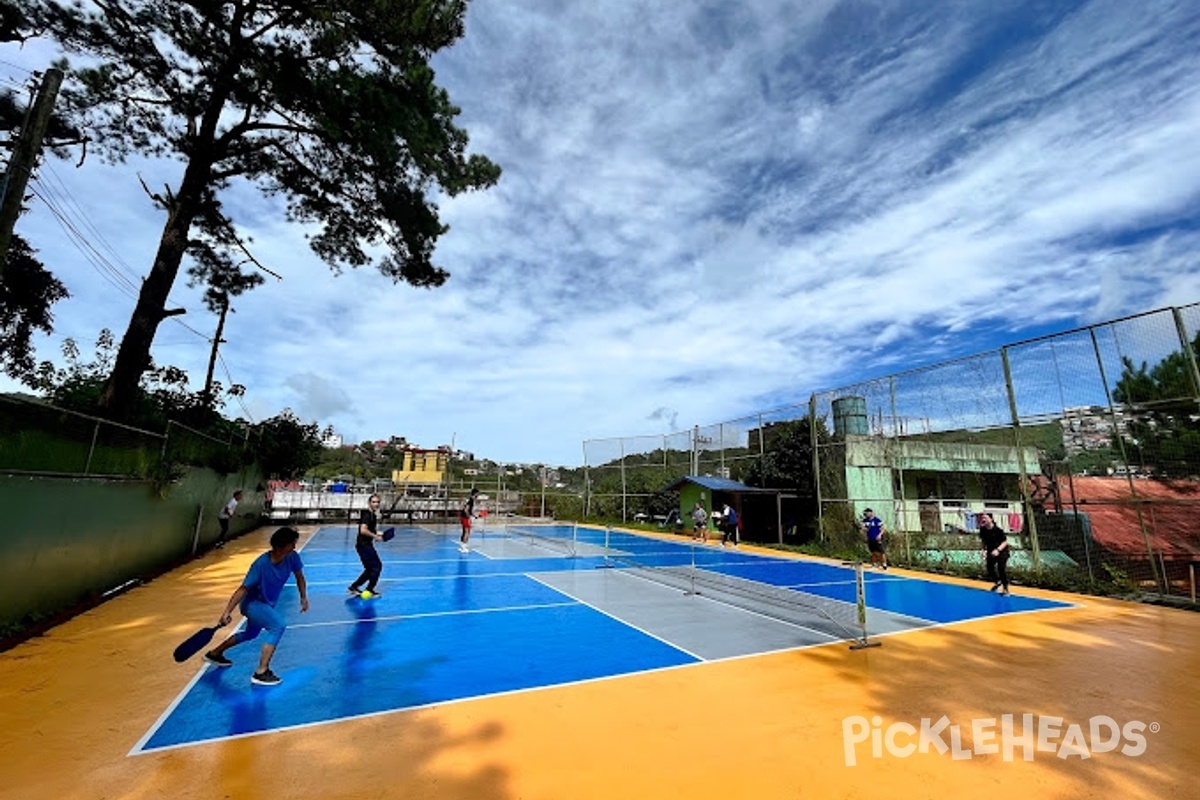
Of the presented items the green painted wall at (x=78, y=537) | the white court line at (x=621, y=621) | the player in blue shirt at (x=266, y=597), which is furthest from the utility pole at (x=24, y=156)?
the white court line at (x=621, y=621)

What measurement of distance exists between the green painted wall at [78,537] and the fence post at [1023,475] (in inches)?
752

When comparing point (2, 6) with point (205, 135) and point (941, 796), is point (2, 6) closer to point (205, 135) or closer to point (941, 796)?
point (205, 135)

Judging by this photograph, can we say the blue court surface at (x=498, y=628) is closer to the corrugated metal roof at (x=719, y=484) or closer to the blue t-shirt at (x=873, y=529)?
the blue t-shirt at (x=873, y=529)

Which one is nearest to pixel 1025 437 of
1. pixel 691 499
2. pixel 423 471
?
pixel 691 499

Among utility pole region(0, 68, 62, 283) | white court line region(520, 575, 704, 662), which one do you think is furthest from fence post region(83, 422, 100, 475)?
white court line region(520, 575, 704, 662)

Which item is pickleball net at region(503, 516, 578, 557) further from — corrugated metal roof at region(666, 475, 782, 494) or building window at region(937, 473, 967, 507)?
building window at region(937, 473, 967, 507)

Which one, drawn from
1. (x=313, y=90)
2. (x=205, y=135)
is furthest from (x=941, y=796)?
(x=205, y=135)

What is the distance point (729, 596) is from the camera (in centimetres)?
1065

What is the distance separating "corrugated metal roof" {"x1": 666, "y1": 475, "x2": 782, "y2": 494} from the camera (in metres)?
23.3

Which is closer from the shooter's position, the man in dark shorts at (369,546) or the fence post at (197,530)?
the man in dark shorts at (369,546)

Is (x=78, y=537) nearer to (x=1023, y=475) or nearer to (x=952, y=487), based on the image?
(x=1023, y=475)

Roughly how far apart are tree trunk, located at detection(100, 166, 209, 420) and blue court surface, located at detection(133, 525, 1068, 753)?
5625mm

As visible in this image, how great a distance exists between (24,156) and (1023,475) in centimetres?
1949

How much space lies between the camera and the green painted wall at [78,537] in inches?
261
